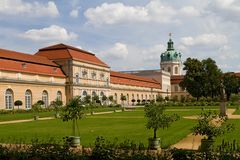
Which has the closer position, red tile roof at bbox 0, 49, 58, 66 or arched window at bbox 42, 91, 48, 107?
red tile roof at bbox 0, 49, 58, 66

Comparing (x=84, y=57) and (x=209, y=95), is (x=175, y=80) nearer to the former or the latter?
(x=209, y=95)

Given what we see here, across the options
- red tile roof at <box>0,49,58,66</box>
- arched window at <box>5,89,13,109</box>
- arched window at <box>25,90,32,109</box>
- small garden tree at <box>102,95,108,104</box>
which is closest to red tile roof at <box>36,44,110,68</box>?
red tile roof at <box>0,49,58,66</box>

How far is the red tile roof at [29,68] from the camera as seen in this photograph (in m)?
50.3

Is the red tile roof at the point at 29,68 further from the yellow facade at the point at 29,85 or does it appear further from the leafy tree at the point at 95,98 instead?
the leafy tree at the point at 95,98

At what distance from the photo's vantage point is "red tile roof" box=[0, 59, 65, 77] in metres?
50.3

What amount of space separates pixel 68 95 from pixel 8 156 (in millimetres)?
55086

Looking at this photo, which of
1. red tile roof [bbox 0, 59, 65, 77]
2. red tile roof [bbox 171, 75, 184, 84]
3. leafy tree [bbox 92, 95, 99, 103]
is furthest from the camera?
red tile roof [bbox 171, 75, 184, 84]

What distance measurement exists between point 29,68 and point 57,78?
781cm

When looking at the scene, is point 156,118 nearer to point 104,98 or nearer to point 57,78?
point 57,78

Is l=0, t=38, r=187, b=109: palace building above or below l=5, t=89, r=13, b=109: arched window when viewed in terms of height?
above

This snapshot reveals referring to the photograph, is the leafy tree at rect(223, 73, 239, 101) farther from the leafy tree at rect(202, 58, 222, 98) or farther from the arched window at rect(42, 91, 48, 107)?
the arched window at rect(42, 91, 48, 107)

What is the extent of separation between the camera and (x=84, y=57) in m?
70.2

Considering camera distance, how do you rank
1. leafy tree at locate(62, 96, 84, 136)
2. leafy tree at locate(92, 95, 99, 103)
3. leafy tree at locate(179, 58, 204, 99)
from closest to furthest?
1. leafy tree at locate(62, 96, 84, 136)
2. leafy tree at locate(92, 95, 99, 103)
3. leafy tree at locate(179, 58, 204, 99)

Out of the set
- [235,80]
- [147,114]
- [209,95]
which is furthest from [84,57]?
[147,114]
